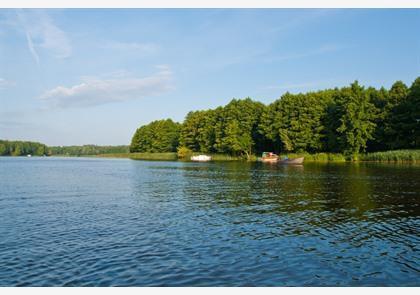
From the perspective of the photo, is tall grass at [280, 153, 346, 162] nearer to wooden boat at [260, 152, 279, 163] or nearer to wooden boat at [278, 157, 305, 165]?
wooden boat at [260, 152, 279, 163]

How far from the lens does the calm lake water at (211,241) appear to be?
11459 mm

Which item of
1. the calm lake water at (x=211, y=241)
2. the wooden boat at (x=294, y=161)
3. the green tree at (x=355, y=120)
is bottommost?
the calm lake water at (x=211, y=241)

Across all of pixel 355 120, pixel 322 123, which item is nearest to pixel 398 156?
pixel 355 120

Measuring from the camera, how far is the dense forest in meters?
84.5

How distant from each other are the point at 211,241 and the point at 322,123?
288 ft

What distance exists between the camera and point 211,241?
15.5 m

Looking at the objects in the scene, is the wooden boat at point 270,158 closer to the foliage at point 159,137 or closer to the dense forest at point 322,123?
the dense forest at point 322,123

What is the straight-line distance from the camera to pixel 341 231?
17.3 metres

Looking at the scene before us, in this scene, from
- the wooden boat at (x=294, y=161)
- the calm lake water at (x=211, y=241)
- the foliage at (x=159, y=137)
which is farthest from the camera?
the foliage at (x=159, y=137)

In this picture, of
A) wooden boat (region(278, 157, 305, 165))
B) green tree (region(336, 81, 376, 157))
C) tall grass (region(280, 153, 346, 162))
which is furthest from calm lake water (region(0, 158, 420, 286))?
tall grass (region(280, 153, 346, 162))

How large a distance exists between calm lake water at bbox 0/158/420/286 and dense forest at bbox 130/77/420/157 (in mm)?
61805

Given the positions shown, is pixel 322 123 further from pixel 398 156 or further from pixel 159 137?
pixel 159 137

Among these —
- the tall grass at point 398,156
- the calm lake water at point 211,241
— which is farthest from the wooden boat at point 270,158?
the calm lake water at point 211,241

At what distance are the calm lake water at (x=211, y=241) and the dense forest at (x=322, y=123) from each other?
2433 inches
